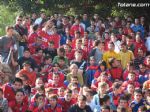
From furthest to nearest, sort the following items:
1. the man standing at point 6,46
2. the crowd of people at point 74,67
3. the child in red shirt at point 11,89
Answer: the man standing at point 6,46 → the crowd of people at point 74,67 → the child in red shirt at point 11,89

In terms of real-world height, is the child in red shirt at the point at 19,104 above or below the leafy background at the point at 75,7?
below

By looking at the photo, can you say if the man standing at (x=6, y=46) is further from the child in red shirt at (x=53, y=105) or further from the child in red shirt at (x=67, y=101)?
the child in red shirt at (x=53, y=105)

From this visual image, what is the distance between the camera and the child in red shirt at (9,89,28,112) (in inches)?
366

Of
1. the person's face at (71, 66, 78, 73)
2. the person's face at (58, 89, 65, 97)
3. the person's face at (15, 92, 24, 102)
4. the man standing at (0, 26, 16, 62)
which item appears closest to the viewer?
the person's face at (15, 92, 24, 102)

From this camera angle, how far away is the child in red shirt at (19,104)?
9.29 meters

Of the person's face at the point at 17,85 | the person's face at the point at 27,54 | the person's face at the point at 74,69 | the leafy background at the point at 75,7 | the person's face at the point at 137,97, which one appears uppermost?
the leafy background at the point at 75,7

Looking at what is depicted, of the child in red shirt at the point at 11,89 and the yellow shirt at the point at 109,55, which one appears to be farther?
the yellow shirt at the point at 109,55

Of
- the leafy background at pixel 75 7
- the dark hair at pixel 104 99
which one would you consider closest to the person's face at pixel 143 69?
the dark hair at pixel 104 99

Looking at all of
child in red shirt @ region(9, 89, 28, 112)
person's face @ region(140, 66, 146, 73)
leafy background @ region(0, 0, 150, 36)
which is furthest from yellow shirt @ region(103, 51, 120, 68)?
leafy background @ region(0, 0, 150, 36)

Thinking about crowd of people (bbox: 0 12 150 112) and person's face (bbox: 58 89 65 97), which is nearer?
crowd of people (bbox: 0 12 150 112)

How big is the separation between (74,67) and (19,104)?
2639 mm

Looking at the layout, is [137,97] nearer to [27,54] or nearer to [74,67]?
[74,67]

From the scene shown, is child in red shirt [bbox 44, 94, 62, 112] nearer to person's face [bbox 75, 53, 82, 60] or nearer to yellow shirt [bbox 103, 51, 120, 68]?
person's face [bbox 75, 53, 82, 60]

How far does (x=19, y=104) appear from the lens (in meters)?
9.36
